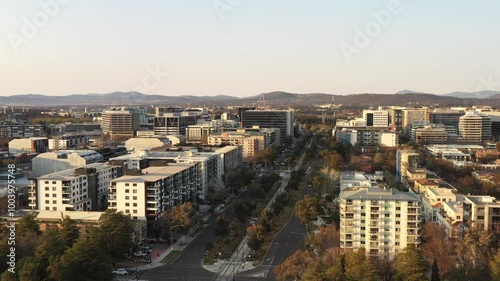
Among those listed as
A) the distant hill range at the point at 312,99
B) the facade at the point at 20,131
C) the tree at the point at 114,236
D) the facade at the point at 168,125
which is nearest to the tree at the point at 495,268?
the tree at the point at 114,236

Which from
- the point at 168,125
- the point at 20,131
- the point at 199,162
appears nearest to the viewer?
the point at 199,162

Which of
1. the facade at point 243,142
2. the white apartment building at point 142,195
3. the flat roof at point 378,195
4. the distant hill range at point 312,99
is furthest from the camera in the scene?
the distant hill range at point 312,99

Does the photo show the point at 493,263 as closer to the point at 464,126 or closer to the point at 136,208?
the point at 136,208

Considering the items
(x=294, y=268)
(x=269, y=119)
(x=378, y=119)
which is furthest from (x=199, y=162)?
(x=378, y=119)

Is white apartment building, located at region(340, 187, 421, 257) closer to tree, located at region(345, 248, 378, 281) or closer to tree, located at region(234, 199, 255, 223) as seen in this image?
tree, located at region(345, 248, 378, 281)

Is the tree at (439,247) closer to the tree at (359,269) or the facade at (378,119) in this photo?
the tree at (359,269)

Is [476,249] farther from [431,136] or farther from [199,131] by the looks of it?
[199,131]

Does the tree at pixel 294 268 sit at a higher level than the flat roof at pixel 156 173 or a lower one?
lower
